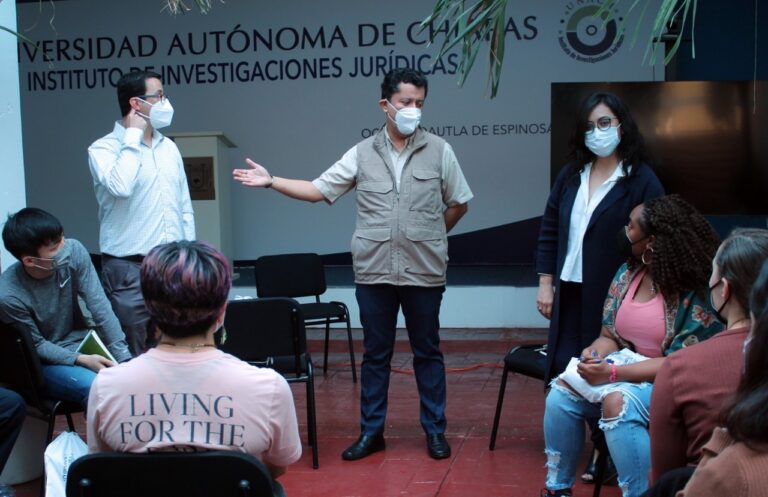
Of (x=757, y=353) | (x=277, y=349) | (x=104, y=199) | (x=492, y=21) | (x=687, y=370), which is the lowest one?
(x=277, y=349)

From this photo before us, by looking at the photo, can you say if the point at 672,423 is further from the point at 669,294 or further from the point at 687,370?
the point at 669,294

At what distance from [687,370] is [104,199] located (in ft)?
8.91

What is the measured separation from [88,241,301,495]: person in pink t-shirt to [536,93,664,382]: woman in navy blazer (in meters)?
1.96

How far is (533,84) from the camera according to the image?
282 inches

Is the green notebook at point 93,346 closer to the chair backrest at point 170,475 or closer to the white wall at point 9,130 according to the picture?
the white wall at point 9,130

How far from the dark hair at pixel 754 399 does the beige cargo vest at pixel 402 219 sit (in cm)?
230

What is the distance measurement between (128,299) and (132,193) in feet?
1.54

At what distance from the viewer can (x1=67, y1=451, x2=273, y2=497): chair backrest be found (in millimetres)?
1803

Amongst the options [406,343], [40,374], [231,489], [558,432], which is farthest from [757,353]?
[406,343]

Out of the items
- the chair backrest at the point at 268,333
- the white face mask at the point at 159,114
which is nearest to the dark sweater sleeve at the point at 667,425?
the chair backrest at the point at 268,333

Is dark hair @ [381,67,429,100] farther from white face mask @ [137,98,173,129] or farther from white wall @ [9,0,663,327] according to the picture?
white wall @ [9,0,663,327]

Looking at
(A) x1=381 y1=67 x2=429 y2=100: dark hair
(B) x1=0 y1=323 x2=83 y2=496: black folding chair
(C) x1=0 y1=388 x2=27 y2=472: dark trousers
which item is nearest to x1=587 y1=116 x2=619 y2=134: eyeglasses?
(A) x1=381 y1=67 x2=429 y2=100: dark hair

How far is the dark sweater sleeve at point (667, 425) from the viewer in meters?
2.16

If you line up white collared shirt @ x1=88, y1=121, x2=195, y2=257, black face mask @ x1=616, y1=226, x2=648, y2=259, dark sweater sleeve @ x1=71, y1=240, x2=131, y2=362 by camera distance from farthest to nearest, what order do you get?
1. white collared shirt @ x1=88, y1=121, x2=195, y2=257
2. dark sweater sleeve @ x1=71, y1=240, x2=131, y2=362
3. black face mask @ x1=616, y1=226, x2=648, y2=259
